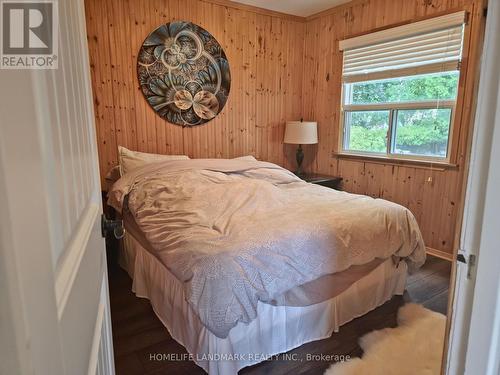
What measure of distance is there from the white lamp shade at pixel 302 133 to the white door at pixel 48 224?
131 inches

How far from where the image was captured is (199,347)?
5.25 ft

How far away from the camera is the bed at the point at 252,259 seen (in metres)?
1.51

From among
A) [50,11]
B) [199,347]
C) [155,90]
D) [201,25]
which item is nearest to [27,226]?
[50,11]

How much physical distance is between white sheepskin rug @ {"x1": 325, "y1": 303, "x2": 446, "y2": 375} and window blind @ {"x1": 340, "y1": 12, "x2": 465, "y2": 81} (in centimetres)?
221

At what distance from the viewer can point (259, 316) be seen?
5.51 feet

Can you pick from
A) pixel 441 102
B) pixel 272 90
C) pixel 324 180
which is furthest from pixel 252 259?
pixel 272 90

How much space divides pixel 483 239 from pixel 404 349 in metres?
1.50

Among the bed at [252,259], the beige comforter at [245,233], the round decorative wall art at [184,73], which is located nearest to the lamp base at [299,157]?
the round decorative wall art at [184,73]

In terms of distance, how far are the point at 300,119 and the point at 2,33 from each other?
4.23 meters

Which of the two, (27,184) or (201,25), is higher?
(201,25)

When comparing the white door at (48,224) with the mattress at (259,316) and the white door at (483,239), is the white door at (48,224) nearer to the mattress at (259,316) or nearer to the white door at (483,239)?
the white door at (483,239)

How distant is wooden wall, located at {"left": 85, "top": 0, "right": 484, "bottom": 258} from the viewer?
3035 mm

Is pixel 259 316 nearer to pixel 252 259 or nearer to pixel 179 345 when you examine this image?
pixel 252 259

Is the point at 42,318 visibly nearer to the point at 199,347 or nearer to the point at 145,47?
the point at 199,347
